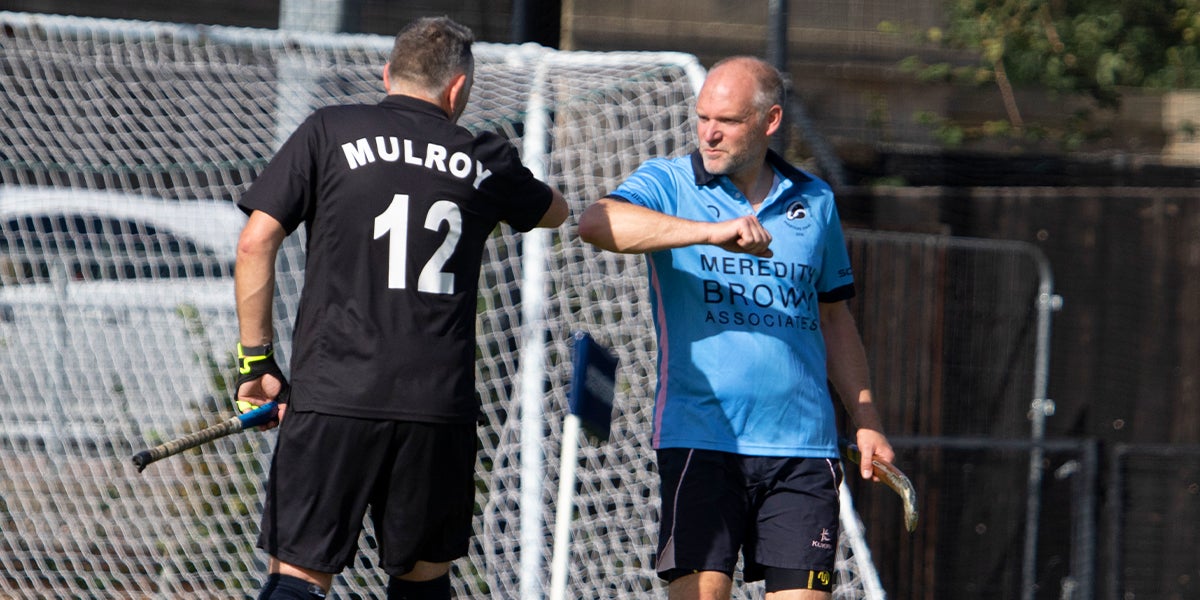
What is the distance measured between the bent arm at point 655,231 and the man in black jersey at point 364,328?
291 mm

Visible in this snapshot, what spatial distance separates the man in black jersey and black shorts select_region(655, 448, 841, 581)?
56 cm

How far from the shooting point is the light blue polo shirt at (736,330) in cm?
351

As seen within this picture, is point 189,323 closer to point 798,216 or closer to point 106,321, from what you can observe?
point 106,321

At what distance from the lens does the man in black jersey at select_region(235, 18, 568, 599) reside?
323cm

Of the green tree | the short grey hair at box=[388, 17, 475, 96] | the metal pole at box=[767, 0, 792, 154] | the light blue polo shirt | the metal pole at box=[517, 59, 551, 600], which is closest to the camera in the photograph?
the short grey hair at box=[388, 17, 475, 96]

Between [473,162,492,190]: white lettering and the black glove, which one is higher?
[473,162,492,190]: white lettering

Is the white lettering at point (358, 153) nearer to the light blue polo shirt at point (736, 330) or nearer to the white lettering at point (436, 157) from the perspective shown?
the white lettering at point (436, 157)

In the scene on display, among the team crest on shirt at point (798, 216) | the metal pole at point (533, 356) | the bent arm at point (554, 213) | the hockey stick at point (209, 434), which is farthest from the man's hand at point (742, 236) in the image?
the metal pole at point (533, 356)

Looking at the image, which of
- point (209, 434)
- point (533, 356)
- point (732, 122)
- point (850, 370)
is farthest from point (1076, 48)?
point (209, 434)

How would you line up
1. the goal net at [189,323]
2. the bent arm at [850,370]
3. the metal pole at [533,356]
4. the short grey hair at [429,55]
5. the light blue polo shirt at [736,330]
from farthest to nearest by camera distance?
the goal net at [189,323]
the metal pole at [533,356]
the bent arm at [850,370]
the light blue polo shirt at [736,330]
the short grey hair at [429,55]

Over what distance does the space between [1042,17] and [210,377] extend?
646 centimetres

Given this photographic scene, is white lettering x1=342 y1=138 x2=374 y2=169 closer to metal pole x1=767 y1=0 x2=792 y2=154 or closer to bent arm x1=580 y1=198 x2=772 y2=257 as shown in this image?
bent arm x1=580 y1=198 x2=772 y2=257

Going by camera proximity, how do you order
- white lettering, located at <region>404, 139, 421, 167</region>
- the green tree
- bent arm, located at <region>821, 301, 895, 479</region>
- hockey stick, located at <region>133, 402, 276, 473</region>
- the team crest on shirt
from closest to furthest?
hockey stick, located at <region>133, 402, 276, 473</region> → white lettering, located at <region>404, 139, 421, 167</region> → the team crest on shirt → bent arm, located at <region>821, 301, 895, 479</region> → the green tree

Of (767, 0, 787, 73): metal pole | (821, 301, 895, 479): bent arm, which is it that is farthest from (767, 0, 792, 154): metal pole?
(821, 301, 895, 479): bent arm
